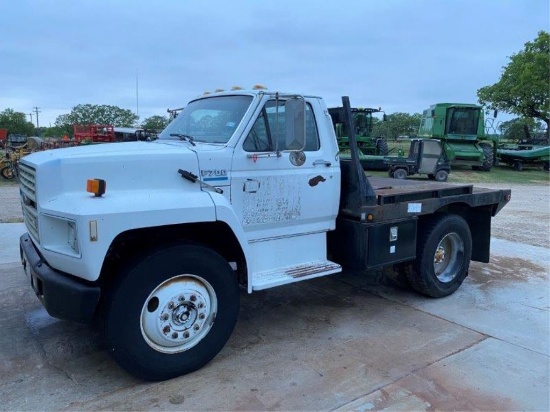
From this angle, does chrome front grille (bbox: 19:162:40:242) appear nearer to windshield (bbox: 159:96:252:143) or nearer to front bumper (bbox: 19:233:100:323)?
→ front bumper (bbox: 19:233:100:323)

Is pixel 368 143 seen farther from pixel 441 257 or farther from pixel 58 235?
pixel 58 235

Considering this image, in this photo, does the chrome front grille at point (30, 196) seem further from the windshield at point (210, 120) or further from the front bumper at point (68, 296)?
the windshield at point (210, 120)

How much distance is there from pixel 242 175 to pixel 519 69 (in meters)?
37.5

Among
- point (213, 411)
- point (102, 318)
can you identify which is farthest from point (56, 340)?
point (213, 411)

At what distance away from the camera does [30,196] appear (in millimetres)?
3660

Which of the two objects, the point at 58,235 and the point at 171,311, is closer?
the point at 58,235

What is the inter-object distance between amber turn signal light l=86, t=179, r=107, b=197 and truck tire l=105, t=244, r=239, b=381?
546mm

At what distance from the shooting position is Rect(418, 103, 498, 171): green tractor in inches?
874

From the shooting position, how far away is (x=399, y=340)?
4.32 meters

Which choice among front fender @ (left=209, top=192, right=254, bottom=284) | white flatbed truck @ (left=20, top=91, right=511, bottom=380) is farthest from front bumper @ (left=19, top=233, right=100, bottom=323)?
front fender @ (left=209, top=192, right=254, bottom=284)

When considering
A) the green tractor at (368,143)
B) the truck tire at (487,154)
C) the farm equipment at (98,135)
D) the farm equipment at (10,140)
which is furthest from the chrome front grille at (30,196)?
the farm equipment at (10,140)

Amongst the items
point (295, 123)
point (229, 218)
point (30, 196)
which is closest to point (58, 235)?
point (30, 196)

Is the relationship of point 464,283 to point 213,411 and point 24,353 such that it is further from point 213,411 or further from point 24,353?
point 24,353

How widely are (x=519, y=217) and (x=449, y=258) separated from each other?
6546 millimetres
